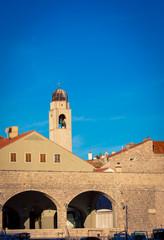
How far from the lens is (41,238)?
1764 inches

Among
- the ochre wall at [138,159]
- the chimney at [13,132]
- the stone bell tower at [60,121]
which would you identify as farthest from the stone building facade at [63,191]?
the stone bell tower at [60,121]

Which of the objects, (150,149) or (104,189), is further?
(150,149)

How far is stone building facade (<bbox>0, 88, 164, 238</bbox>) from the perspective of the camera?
156ft

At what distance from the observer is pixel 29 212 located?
174 ft

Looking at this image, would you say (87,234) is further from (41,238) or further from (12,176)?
(12,176)

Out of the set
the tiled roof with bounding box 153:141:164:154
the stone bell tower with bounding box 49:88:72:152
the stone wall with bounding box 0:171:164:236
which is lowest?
the stone wall with bounding box 0:171:164:236

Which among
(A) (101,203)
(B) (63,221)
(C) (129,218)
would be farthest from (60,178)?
(A) (101,203)

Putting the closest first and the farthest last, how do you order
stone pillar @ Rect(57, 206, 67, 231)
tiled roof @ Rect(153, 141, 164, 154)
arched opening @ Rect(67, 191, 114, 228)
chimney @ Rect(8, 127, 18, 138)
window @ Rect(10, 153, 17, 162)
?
stone pillar @ Rect(57, 206, 67, 231)
window @ Rect(10, 153, 17, 162)
arched opening @ Rect(67, 191, 114, 228)
chimney @ Rect(8, 127, 18, 138)
tiled roof @ Rect(153, 141, 164, 154)

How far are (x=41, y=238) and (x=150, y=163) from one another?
2130 cm

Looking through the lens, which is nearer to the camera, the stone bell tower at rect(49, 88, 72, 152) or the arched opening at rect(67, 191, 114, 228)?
the arched opening at rect(67, 191, 114, 228)

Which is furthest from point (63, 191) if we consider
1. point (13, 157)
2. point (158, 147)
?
point (158, 147)

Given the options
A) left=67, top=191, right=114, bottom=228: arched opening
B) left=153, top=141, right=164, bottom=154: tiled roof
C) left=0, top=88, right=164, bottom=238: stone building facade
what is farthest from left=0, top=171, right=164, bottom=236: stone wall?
left=153, top=141, right=164, bottom=154: tiled roof

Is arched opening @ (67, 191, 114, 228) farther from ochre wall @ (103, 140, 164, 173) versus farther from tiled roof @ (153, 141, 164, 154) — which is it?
tiled roof @ (153, 141, 164, 154)

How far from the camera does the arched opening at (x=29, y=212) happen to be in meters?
52.4
